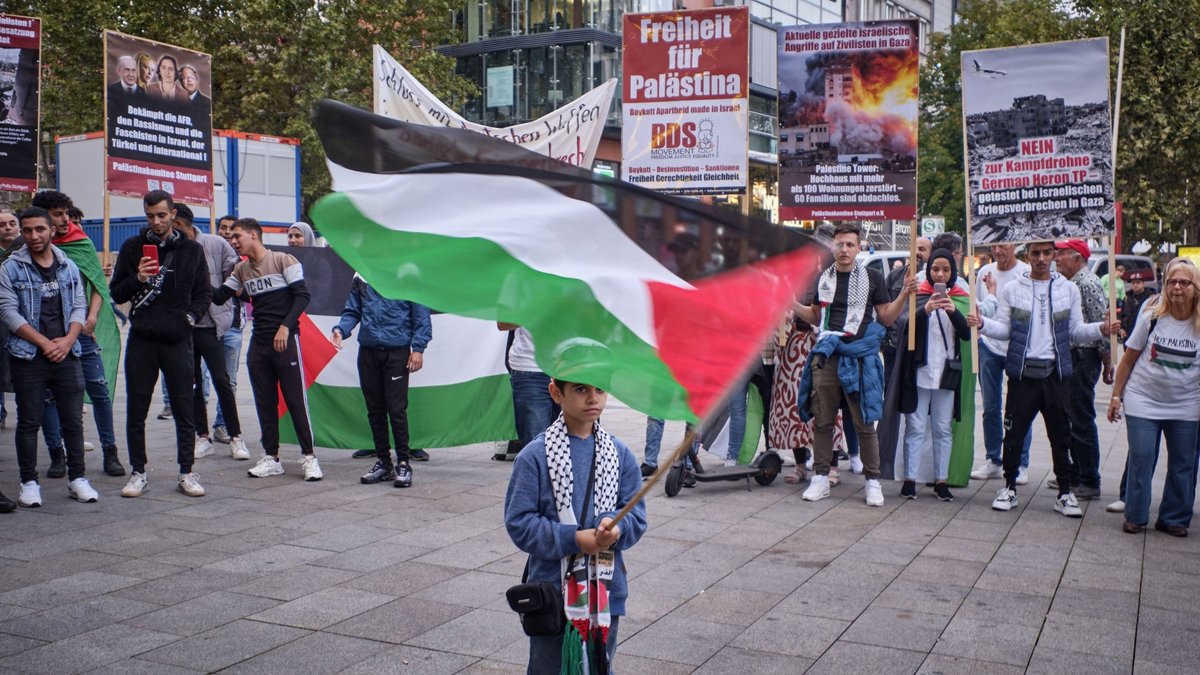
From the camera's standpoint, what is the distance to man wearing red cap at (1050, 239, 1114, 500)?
8836mm

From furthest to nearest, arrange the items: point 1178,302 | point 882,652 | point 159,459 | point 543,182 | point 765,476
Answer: point 159,459
point 765,476
point 1178,302
point 882,652
point 543,182

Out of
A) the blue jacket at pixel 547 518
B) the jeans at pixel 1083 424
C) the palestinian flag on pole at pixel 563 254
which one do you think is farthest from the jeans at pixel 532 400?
the palestinian flag on pole at pixel 563 254

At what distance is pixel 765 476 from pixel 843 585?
3.00m

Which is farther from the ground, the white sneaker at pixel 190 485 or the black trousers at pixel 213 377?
the black trousers at pixel 213 377

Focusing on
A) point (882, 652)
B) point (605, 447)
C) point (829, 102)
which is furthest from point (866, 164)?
point (605, 447)

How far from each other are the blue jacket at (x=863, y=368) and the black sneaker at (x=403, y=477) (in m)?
3.20

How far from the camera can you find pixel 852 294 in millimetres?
8531

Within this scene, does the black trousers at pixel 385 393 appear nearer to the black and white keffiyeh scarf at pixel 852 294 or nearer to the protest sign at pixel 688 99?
the black and white keffiyeh scarf at pixel 852 294

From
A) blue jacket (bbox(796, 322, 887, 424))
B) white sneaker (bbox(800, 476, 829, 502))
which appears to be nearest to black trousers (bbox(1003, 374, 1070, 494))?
blue jacket (bbox(796, 322, 887, 424))

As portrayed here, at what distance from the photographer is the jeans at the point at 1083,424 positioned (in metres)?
8.83

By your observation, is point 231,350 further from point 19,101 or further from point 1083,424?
point 1083,424

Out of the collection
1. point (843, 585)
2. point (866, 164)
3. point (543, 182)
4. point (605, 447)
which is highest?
point (866, 164)

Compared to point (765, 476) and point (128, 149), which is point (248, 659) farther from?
point (128, 149)

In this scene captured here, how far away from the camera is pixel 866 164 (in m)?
9.41
